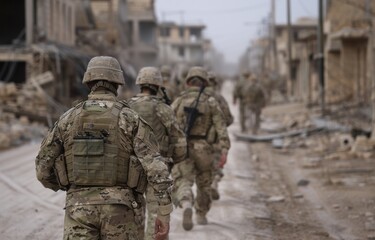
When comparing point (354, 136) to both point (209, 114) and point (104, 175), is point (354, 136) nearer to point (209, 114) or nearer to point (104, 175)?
point (209, 114)

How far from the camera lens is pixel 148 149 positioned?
4.57 m

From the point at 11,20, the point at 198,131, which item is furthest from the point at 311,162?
the point at 11,20

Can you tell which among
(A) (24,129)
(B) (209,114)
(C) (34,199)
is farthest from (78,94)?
(B) (209,114)

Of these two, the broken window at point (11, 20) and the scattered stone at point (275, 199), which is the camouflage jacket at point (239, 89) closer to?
the scattered stone at point (275, 199)

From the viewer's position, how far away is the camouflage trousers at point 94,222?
177 inches

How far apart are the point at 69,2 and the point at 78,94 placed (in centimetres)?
460

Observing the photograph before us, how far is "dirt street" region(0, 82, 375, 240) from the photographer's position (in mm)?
8188

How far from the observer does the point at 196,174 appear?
8.27 metres

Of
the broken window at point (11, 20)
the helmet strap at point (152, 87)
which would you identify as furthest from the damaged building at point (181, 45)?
the helmet strap at point (152, 87)

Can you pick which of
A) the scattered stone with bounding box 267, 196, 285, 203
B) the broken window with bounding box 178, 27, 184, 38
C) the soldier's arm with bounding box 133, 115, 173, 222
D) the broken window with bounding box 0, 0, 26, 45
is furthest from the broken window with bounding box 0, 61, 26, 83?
the broken window with bounding box 178, 27, 184, 38

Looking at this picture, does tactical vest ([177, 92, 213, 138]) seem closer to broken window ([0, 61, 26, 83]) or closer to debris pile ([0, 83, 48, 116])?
debris pile ([0, 83, 48, 116])

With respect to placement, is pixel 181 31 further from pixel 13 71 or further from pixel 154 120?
pixel 154 120

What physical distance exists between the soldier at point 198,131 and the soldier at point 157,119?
1459 millimetres

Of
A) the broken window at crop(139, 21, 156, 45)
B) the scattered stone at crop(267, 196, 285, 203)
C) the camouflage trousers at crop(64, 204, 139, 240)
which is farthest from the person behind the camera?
the broken window at crop(139, 21, 156, 45)
